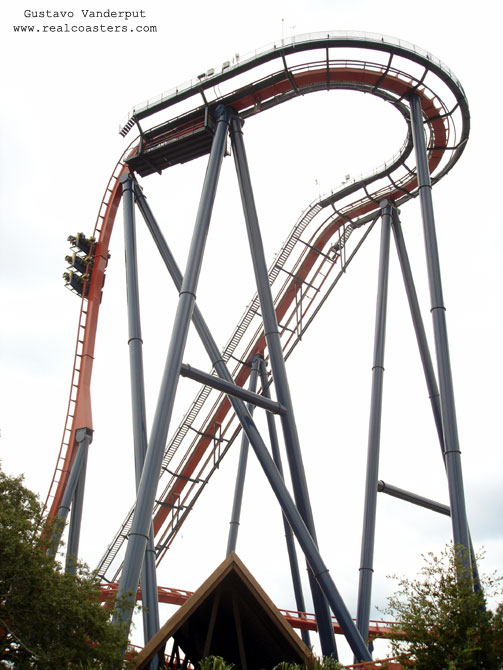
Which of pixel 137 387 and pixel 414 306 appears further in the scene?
pixel 414 306

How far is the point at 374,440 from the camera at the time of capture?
18.1 meters

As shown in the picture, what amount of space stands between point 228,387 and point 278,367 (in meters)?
1.23

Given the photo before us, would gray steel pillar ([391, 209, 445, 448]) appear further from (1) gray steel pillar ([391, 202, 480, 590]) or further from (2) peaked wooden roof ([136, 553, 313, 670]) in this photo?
(2) peaked wooden roof ([136, 553, 313, 670])

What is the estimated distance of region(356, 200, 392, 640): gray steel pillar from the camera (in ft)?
54.2

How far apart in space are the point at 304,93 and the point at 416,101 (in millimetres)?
2438

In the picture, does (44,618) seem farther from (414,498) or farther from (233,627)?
(414,498)

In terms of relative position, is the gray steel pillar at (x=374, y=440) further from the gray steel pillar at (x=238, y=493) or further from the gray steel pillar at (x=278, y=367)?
the gray steel pillar at (x=238, y=493)

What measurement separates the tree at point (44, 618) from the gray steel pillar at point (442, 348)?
550cm

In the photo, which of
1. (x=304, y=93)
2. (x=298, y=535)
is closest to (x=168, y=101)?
(x=304, y=93)

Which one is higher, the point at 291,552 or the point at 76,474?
the point at 76,474

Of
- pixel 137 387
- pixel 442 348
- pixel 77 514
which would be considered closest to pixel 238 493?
pixel 77 514

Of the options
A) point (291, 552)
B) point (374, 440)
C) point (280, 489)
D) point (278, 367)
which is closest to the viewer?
point (280, 489)

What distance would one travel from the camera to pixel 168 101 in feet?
60.6

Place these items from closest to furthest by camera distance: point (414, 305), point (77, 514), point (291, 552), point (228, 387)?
point (228, 387) → point (77, 514) → point (414, 305) → point (291, 552)
